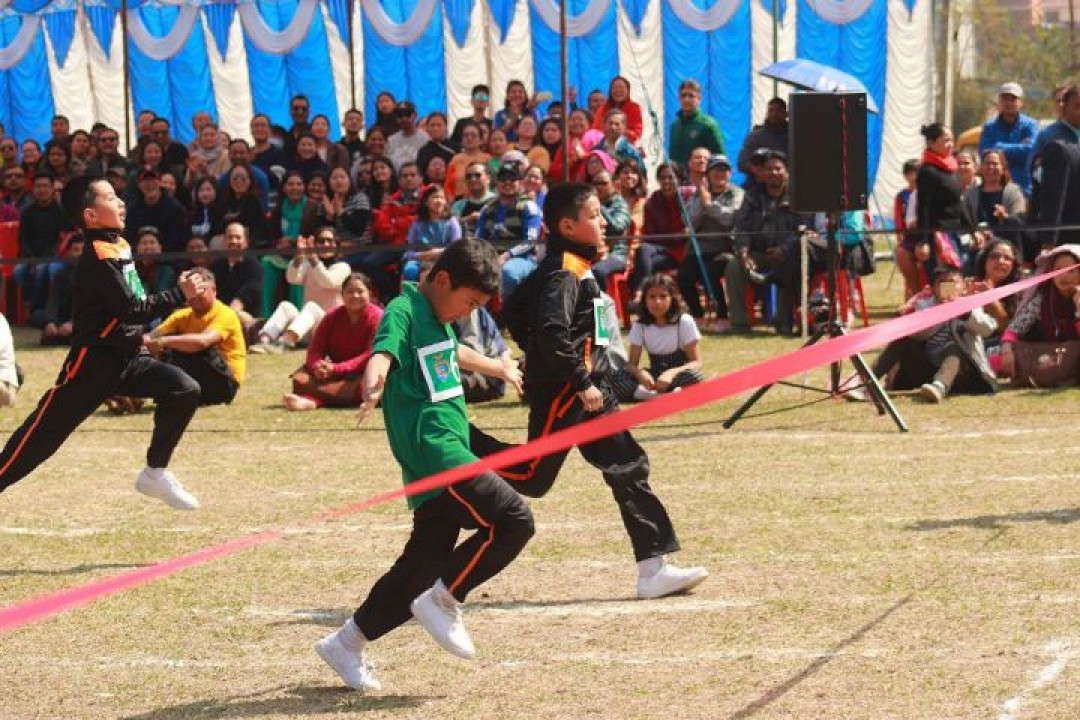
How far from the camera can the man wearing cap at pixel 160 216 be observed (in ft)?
59.7

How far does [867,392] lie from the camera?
12328mm

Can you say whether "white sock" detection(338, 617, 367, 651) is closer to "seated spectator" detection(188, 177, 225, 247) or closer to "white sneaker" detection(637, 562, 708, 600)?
"white sneaker" detection(637, 562, 708, 600)

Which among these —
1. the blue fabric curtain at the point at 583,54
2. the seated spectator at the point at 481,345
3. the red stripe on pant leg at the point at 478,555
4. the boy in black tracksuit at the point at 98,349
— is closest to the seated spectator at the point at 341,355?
the seated spectator at the point at 481,345

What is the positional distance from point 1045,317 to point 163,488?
22.1 feet

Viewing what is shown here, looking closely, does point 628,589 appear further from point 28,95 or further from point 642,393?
point 28,95

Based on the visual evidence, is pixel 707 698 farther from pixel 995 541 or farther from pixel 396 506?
pixel 396 506

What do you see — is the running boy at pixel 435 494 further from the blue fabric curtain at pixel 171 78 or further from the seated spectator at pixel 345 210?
the blue fabric curtain at pixel 171 78

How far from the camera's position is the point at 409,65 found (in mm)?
24422

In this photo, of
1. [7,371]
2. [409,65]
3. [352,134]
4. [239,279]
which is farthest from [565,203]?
[409,65]

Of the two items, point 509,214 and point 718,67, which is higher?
point 718,67

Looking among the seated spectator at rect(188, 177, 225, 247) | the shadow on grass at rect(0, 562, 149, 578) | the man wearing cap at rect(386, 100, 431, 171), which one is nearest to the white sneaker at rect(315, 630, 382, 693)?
the shadow on grass at rect(0, 562, 149, 578)

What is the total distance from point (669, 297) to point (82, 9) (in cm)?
1586

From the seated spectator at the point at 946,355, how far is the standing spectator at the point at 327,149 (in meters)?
7.81

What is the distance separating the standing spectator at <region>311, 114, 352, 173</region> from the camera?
1920cm
